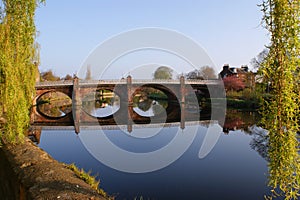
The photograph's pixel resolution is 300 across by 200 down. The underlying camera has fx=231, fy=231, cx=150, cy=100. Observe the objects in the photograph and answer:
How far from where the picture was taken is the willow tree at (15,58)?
7.35m

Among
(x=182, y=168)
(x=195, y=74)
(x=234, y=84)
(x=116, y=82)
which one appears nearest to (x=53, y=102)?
(x=116, y=82)

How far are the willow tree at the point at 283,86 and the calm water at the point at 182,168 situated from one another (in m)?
6.04

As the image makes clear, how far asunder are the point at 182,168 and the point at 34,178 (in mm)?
8577

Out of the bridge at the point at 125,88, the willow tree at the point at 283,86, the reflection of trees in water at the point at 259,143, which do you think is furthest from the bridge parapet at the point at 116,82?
the willow tree at the point at 283,86

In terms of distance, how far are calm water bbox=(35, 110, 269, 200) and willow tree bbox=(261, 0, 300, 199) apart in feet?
19.8

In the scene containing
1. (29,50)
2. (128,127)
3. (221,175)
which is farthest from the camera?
(128,127)

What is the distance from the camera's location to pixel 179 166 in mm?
12875

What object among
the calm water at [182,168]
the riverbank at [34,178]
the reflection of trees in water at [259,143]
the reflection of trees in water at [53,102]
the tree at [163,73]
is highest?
the tree at [163,73]

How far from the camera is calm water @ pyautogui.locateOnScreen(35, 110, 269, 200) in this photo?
9.62m

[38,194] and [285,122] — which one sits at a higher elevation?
[285,122]

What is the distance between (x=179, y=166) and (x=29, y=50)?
9.35m

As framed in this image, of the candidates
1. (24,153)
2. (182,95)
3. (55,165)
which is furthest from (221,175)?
(182,95)

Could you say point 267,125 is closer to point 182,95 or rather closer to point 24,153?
point 24,153

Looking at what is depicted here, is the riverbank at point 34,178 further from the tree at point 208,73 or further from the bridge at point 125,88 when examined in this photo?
the tree at point 208,73
